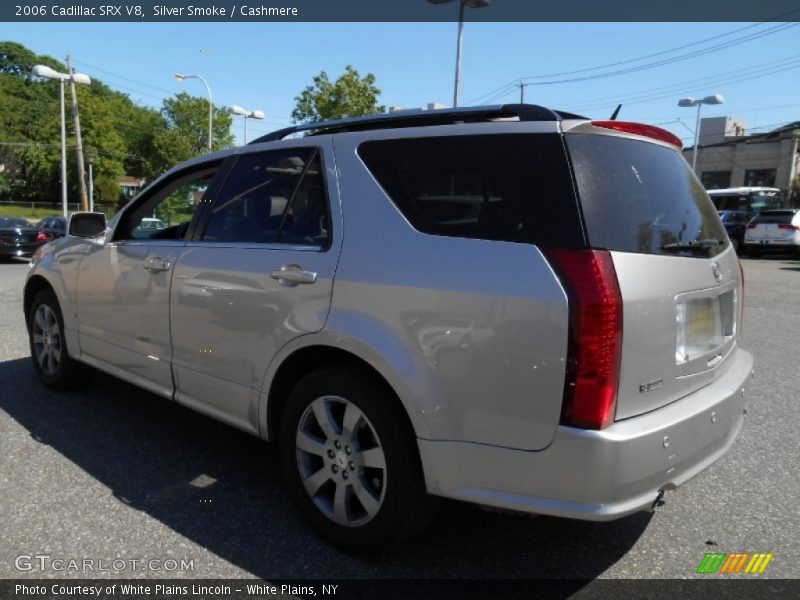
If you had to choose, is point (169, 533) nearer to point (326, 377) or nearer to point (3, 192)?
point (326, 377)

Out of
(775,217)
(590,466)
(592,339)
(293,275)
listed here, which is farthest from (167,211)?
(775,217)

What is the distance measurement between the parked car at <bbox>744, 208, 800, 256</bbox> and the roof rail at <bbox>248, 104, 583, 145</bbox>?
21960 mm

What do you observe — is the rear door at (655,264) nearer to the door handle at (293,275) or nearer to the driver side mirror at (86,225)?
the door handle at (293,275)

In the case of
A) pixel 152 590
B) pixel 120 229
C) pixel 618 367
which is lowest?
pixel 152 590

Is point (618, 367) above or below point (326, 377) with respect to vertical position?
above

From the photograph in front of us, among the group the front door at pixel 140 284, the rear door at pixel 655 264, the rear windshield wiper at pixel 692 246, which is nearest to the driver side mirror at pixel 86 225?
the front door at pixel 140 284

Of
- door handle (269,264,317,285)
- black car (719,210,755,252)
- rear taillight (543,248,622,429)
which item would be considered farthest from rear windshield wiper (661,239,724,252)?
black car (719,210,755,252)

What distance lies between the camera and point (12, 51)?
85.9 meters

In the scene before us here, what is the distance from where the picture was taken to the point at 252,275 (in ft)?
9.84

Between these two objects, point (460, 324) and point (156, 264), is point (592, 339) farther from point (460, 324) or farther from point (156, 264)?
point (156, 264)

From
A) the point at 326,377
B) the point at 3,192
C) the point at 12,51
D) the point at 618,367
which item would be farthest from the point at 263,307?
the point at 12,51

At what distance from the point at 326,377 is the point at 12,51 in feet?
344

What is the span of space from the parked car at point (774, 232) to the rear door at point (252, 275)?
22.1 metres

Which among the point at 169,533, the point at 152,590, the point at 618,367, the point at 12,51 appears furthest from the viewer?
the point at 12,51
